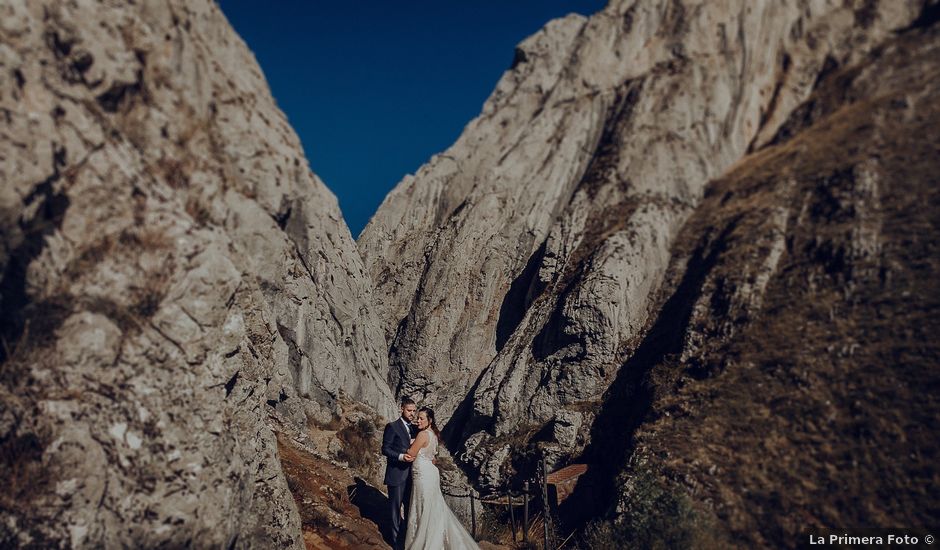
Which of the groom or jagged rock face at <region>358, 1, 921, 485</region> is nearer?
the groom

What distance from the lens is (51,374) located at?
987cm

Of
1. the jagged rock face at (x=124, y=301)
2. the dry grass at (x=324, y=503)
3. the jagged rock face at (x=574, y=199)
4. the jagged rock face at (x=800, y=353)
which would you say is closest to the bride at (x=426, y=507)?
the dry grass at (x=324, y=503)

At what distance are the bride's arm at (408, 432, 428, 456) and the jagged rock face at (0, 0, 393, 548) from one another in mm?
3121

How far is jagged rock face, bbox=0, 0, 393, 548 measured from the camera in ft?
31.9

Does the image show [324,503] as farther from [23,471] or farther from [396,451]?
[23,471]

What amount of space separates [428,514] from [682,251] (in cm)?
2291

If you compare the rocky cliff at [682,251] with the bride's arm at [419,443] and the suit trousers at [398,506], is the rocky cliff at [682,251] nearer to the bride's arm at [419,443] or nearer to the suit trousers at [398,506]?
the suit trousers at [398,506]

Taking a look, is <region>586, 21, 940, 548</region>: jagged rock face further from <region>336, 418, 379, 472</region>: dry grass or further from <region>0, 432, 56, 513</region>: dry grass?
<region>0, 432, 56, 513</region>: dry grass

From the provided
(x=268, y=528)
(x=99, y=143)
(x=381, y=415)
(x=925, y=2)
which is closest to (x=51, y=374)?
(x=99, y=143)

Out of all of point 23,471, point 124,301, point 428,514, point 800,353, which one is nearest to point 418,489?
point 428,514

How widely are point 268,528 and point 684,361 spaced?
17.9m

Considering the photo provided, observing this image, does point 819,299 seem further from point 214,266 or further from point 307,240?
point 214,266

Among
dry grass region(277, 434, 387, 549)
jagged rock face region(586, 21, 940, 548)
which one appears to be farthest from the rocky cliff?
dry grass region(277, 434, 387, 549)

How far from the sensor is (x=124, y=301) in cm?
1062
